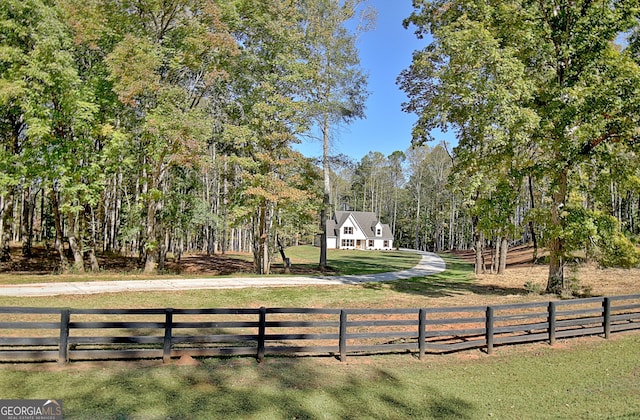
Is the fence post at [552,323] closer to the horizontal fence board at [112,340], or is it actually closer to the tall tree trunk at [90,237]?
the horizontal fence board at [112,340]

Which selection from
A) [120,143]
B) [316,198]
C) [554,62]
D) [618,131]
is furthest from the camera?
[316,198]

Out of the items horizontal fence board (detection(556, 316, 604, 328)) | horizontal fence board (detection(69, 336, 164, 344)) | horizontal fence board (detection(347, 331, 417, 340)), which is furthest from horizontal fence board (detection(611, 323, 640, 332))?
horizontal fence board (detection(69, 336, 164, 344))

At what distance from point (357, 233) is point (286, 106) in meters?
52.7

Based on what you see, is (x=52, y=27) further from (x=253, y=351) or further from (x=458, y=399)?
(x=458, y=399)

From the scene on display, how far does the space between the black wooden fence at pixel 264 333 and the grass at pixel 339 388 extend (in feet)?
1.00

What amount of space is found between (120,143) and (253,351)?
1430cm

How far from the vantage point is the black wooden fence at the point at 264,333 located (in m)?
8.15

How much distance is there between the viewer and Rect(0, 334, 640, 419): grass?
6.84 meters

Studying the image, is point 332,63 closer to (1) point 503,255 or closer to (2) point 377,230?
(1) point 503,255

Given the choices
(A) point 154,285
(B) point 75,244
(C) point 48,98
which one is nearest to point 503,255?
(A) point 154,285

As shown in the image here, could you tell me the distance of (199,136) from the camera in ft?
65.1

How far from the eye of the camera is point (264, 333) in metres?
9.09

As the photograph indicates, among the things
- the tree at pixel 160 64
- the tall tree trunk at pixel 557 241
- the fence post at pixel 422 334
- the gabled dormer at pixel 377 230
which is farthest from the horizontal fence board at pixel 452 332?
the gabled dormer at pixel 377 230

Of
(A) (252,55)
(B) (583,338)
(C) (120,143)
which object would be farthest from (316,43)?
(B) (583,338)
